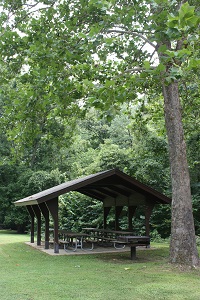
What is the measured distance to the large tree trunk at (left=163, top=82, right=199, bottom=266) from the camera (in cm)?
926

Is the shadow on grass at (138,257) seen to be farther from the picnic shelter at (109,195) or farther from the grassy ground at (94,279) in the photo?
the picnic shelter at (109,195)

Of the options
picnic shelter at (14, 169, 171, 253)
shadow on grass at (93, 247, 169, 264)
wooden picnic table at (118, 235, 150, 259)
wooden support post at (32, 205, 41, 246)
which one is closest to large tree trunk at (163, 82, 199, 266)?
shadow on grass at (93, 247, 169, 264)

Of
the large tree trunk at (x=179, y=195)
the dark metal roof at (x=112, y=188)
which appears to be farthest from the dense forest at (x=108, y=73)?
the dark metal roof at (x=112, y=188)

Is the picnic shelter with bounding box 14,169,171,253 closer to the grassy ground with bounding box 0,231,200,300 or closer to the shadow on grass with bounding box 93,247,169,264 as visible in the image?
the shadow on grass with bounding box 93,247,169,264

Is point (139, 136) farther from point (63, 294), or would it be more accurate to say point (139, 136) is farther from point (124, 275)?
point (63, 294)

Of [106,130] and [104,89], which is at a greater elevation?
[106,130]

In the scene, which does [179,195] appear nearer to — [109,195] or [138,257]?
[138,257]

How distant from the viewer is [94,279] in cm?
765

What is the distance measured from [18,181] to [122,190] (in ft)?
47.5

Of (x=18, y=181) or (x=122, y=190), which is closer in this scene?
(x=122, y=190)

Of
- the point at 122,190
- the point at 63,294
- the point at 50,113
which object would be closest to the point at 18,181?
the point at 122,190

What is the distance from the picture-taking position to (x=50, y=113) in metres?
11.2

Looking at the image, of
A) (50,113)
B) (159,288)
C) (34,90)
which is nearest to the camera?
(159,288)

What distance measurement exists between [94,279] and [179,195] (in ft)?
11.2
